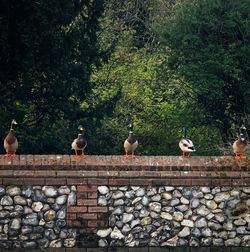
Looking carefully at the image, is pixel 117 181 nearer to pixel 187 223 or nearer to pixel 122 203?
pixel 122 203

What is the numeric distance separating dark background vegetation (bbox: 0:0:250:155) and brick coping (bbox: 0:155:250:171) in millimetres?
6712

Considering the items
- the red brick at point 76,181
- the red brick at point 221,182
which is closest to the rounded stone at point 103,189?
the red brick at point 76,181

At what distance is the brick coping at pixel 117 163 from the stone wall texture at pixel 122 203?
2 centimetres

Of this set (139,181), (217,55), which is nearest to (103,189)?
(139,181)

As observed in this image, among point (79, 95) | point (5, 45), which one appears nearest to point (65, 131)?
point (79, 95)

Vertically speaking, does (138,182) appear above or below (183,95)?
below

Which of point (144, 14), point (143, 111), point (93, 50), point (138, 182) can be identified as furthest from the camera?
point (144, 14)

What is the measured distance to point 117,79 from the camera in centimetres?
2758

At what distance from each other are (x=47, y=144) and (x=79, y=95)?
7.10 feet

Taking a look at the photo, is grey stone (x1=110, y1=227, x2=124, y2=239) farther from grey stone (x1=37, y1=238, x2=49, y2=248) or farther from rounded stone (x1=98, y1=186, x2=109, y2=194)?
grey stone (x1=37, y1=238, x2=49, y2=248)

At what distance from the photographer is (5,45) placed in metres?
19.8

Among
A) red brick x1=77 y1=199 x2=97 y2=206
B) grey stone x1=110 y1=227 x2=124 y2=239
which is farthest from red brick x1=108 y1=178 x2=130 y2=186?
grey stone x1=110 y1=227 x2=124 y2=239

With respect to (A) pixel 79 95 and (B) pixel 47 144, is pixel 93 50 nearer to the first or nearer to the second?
(A) pixel 79 95

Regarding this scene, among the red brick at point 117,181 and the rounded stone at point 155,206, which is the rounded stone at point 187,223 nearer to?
the rounded stone at point 155,206
